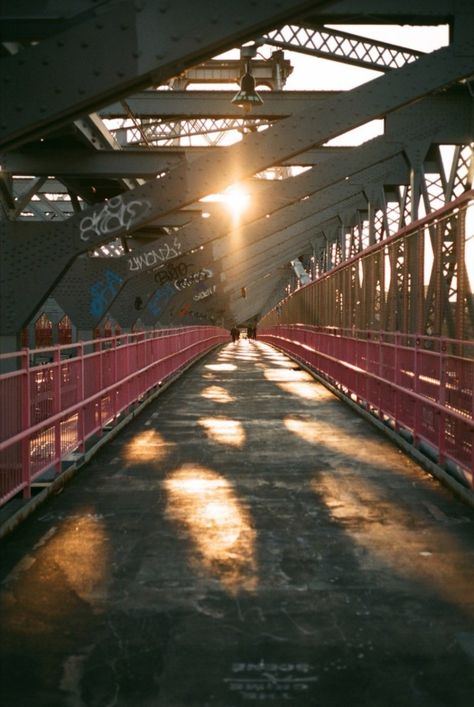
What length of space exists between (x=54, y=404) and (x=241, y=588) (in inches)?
187

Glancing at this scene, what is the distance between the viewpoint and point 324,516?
8.48 m

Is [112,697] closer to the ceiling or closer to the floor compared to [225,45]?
closer to the floor

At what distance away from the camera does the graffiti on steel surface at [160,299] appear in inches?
1329

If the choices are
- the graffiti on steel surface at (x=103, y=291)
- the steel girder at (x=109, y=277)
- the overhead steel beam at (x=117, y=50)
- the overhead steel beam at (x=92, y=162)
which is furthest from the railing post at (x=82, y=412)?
the graffiti on steel surface at (x=103, y=291)

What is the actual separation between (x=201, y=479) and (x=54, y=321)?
5322 centimetres

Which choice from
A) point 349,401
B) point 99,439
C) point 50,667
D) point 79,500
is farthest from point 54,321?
point 50,667

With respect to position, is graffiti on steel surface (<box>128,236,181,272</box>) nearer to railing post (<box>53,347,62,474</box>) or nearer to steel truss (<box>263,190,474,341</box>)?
steel truss (<box>263,190,474,341</box>)

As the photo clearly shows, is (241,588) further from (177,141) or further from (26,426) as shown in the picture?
(177,141)

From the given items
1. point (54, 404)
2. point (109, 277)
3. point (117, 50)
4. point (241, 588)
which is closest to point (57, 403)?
point (54, 404)

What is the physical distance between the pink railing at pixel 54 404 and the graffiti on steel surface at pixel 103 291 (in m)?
3.86

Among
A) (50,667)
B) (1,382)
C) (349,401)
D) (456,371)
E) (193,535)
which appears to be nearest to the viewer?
(50,667)

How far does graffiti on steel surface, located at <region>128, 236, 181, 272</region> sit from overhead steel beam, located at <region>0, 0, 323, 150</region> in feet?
52.3

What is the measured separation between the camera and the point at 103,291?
22.6 meters

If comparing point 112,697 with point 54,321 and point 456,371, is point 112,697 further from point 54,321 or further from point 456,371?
point 54,321
